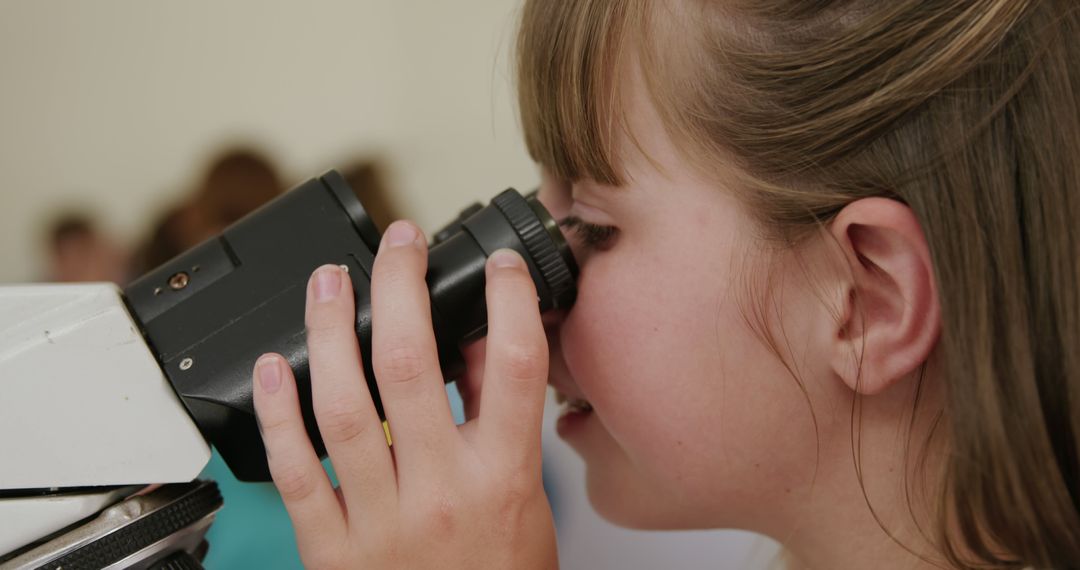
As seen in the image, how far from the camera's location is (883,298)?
66 centimetres

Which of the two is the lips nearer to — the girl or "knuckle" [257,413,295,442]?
the girl

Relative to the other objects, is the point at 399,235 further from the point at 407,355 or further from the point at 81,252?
the point at 81,252

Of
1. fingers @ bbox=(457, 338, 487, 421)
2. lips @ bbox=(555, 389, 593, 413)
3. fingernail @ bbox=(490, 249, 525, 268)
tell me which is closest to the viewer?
fingernail @ bbox=(490, 249, 525, 268)

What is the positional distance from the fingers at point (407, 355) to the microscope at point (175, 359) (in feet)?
0.10

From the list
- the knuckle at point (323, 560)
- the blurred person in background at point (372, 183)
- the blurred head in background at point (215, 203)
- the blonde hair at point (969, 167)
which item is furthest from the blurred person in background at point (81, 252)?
the blonde hair at point (969, 167)

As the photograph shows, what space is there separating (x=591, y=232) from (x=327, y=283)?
240mm

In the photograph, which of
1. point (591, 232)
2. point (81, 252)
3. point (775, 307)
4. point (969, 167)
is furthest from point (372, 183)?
point (969, 167)

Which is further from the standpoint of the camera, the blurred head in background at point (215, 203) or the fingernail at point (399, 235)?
the blurred head in background at point (215, 203)

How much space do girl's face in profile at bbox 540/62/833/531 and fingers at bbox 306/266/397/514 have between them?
20 cm

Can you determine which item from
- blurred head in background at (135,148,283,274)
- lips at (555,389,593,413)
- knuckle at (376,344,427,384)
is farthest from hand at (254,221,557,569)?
blurred head in background at (135,148,283,274)

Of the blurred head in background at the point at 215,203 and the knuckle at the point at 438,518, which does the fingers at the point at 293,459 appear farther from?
the blurred head in background at the point at 215,203

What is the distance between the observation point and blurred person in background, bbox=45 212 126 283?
2672 mm

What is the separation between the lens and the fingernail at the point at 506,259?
2.25ft

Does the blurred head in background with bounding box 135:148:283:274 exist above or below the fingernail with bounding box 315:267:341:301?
above
